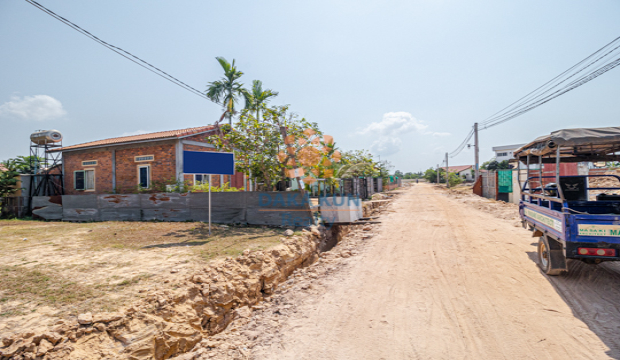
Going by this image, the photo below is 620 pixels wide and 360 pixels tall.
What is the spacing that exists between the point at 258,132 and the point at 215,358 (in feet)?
26.1

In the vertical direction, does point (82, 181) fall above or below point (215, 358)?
above

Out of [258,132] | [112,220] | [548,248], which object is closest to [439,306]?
[548,248]

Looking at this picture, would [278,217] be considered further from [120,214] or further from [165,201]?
[120,214]

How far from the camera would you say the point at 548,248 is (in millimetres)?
4852

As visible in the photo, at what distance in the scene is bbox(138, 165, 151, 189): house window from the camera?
15.7m

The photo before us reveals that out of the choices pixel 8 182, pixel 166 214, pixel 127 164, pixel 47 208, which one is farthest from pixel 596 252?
pixel 8 182

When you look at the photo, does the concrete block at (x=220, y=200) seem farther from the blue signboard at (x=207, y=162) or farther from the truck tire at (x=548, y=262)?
the truck tire at (x=548, y=262)

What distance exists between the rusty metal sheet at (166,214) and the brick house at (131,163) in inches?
132

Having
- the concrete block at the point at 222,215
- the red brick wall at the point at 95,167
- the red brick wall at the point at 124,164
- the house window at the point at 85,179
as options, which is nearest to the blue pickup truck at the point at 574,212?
the concrete block at the point at 222,215

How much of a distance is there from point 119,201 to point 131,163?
4.91 metres

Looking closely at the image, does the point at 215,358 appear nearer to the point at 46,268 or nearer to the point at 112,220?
the point at 46,268

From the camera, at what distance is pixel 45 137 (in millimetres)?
18172

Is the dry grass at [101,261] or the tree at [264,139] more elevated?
the tree at [264,139]

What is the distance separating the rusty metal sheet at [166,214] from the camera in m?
11.1
